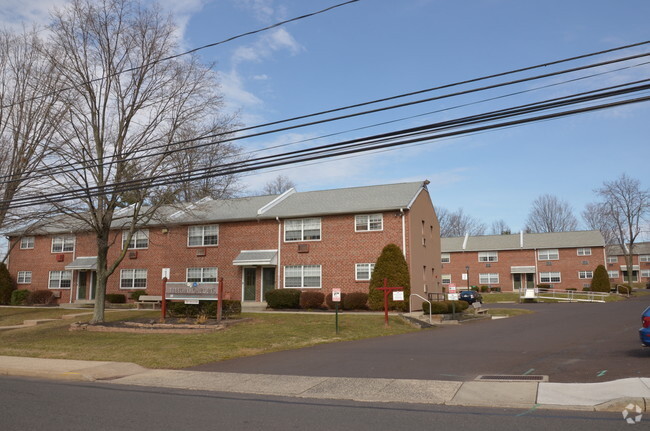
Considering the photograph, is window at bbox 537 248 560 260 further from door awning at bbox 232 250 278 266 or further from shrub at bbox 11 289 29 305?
shrub at bbox 11 289 29 305

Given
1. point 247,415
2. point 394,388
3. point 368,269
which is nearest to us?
point 247,415

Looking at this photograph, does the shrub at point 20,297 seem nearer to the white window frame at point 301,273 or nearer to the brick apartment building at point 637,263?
→ the white window frame at point 301,273

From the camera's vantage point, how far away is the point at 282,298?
30.8 m

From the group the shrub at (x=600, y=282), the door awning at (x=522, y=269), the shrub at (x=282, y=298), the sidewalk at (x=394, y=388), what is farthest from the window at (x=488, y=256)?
the sidewalk at (x=394, y=388)

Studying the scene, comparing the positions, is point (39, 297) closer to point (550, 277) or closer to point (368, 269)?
point (368, 269)

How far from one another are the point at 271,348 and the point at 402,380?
6.88m

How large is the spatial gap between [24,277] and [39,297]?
5025 mm

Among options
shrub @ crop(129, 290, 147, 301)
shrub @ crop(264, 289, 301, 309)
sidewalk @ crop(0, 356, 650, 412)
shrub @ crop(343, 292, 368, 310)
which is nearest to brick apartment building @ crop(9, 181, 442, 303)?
shrub @ crop(129, 290, 147, 301)

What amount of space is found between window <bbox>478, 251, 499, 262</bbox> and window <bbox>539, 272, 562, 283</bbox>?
18.2 ft

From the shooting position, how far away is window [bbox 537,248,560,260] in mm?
61372

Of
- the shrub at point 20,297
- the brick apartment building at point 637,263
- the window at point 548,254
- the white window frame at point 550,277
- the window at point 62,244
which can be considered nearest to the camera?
the shrub at point 20,297

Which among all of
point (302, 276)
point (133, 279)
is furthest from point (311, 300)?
point (133, 279)

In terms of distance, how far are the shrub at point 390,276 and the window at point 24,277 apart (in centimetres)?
2938

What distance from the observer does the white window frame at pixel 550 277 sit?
6103cm
